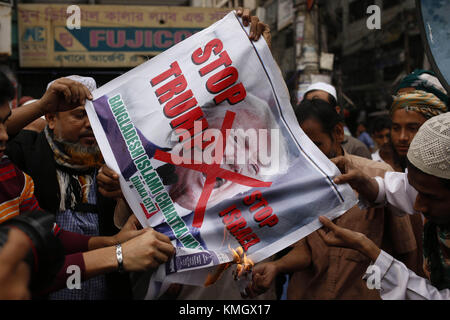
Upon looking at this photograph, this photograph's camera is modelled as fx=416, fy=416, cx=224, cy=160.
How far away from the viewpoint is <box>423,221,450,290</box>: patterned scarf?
1.47 meters

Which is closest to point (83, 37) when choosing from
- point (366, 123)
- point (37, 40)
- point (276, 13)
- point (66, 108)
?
point (37, 40)

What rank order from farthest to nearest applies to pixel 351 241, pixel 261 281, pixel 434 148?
pixel 261 281
pixel 351 241
pixel 434 148

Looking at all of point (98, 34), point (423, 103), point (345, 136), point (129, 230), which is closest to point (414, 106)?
point (423, 103)

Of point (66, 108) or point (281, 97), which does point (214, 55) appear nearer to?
point (281, 97)

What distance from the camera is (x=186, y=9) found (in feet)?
33.4

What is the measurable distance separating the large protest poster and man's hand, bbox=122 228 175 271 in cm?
7

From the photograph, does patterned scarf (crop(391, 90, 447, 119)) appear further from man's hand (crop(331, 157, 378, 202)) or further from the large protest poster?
the large protest poster

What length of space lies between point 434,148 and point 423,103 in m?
1.03

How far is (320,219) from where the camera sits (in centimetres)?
146

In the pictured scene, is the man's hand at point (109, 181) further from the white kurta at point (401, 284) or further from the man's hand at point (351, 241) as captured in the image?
the white kurta at point (401, 284)

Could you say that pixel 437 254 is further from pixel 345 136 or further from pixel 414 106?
pixel 345 136

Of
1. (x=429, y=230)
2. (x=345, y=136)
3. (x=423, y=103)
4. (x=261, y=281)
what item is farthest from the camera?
(x=345, y=136)

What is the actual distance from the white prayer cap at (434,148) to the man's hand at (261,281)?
2.82 feet

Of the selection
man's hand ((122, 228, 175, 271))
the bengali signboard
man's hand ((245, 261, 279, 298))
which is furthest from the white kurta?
the bengali signboard
